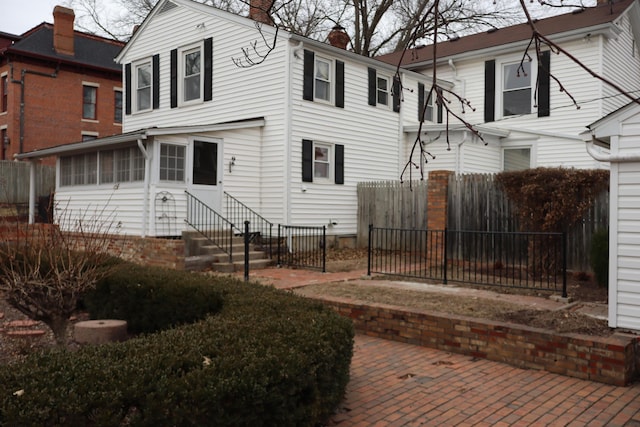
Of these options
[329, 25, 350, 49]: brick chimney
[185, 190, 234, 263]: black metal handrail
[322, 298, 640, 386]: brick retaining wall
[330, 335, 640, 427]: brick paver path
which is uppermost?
[329, 25, 350, 49]: brick chimney

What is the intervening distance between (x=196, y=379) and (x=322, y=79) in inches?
534

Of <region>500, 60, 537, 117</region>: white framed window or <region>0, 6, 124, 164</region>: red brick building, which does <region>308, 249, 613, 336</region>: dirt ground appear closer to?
<region>500, 60, 537, 117</region>: white framed window

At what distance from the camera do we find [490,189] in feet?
41.2

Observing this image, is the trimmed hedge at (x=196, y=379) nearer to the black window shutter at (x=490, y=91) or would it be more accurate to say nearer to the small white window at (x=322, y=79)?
the small white window at (x=322, y=79)

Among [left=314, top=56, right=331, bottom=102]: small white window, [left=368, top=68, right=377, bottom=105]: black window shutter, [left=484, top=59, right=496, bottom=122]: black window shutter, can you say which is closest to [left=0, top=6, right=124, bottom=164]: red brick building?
Answer: [left=314, top=56, right=331, bottom=102]: small white window

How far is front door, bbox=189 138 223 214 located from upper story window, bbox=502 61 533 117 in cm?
1008

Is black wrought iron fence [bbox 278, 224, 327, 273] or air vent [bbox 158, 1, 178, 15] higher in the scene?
air vent [bbox 158, 1, 178, 15]

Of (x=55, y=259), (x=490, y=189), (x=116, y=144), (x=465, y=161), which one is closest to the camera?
(x=55, y=259)

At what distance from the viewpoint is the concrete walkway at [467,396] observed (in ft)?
13.9

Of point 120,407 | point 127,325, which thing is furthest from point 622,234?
point 127,325

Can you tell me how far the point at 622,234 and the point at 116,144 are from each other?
1164 cm

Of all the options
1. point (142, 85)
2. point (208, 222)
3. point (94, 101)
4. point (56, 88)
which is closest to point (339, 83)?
point (208, 222)

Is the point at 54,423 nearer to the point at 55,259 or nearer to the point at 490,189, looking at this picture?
the point at 55,259

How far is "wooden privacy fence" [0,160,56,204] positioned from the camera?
2291 cm
